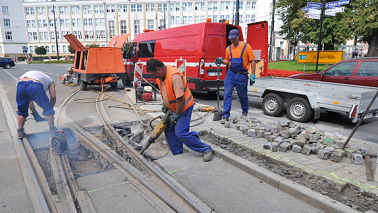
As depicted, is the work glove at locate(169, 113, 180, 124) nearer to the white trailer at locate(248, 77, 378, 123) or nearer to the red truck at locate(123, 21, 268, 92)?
the white trailer at locate(248, 77, 378, 123)

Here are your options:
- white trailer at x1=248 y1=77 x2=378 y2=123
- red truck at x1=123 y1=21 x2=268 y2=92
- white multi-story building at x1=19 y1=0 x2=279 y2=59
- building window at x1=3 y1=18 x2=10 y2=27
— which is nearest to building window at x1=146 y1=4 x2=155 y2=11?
white multi-story building at x1=19 y1=0 x2=279 y2=59

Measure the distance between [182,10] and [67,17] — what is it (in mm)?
32956

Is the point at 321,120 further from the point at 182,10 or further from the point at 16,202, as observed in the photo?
the point at 182,10

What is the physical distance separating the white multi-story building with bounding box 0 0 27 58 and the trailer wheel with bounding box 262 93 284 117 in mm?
84769

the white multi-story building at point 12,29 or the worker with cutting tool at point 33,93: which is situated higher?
the white multi-story building at point 12,29

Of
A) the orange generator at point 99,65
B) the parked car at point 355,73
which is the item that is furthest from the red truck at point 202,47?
the parked car at point 355,73

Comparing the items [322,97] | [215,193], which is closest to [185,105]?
[215,193]

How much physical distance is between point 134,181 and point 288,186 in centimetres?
198

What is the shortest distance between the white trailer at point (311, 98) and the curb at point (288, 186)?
10.2 feet

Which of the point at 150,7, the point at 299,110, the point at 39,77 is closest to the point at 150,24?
the point at 150,7

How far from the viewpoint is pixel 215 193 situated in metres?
3.19

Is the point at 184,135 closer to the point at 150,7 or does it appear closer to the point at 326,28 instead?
the point at 326,28

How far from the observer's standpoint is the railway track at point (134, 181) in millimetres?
2895

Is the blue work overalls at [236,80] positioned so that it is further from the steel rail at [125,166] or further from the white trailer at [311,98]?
the steel rail at [125,166]
